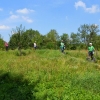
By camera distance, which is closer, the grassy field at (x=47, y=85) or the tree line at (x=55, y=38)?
the grassy field at (x=47, y=85)

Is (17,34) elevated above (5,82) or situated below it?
above

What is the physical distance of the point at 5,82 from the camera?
12.3m

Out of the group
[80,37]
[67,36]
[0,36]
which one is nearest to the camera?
[0,36]

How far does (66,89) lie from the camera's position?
10.2m

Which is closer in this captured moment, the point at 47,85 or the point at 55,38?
the point at 47,85

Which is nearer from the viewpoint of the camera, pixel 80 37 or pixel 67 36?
pixel 80 37

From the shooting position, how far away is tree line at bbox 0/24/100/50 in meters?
32.1

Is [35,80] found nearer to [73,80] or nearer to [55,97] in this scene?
[73,80]

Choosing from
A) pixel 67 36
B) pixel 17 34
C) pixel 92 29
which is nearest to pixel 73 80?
pixel 17 34

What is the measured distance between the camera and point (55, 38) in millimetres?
94312

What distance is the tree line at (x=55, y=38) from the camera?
32094 mm

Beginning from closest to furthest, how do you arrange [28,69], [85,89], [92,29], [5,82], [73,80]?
[85,89] → [73,80] → [5,82] → [28,69] → [92,29]

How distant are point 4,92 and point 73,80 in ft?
10.4

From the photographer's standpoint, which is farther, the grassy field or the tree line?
the tree line
